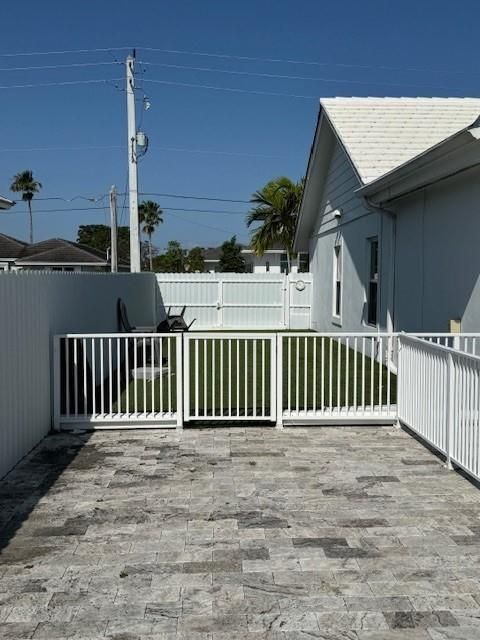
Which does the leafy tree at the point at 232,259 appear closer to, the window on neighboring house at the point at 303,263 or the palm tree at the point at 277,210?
the palm tree at the point at 277,210

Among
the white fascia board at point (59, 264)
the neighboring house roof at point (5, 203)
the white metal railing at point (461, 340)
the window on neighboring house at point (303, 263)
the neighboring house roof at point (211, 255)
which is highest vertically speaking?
→ the neighboring house roof at point (211, 255)

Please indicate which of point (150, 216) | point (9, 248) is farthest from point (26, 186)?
point (9, 248)

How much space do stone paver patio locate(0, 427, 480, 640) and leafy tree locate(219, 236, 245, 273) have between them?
158ft

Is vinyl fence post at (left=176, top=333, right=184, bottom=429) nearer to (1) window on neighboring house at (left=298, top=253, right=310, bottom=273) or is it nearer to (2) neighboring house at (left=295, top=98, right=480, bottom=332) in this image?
(2) neighboring house at (left=295, top=98, right=480, bottom=332)

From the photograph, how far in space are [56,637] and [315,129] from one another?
12349 mm

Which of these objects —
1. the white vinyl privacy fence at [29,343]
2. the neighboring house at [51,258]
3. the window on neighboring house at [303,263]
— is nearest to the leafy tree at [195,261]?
the neighboring house at [51,258]

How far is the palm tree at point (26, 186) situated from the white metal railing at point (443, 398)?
5745 cm

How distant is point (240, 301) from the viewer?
19016mm

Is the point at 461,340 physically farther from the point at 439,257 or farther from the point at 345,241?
the point at 345,241

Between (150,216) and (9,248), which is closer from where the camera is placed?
(9,248)

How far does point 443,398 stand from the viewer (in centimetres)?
532

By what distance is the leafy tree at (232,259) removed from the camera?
53747 millimetres

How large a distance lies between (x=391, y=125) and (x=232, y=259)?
43.0 metres

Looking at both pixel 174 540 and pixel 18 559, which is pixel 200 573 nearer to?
→ pixel 174 540
